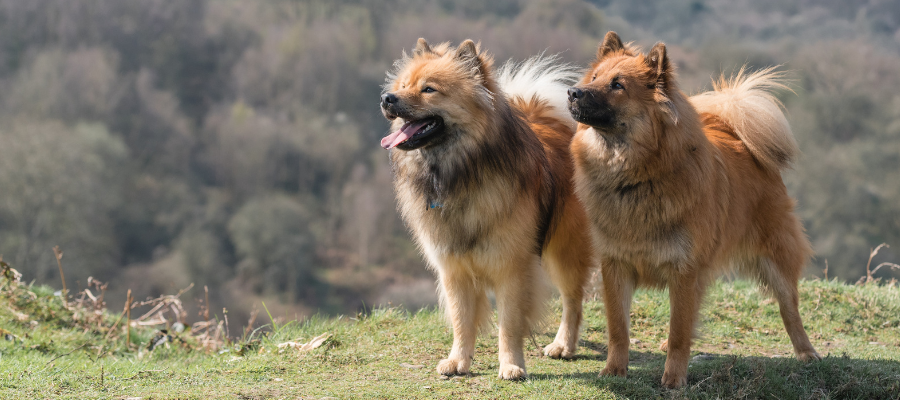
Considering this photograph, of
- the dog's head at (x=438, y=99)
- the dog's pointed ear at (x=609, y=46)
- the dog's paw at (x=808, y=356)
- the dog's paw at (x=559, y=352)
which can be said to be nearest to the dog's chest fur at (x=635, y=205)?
the dog's pointed ear at (x=609, y=46)

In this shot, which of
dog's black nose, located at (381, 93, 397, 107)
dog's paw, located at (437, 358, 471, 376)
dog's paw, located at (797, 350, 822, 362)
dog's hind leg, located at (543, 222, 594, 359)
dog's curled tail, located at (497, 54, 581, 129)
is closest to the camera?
dog's black nose, located at (381, 93, 397, 107)

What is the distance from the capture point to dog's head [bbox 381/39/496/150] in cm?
417

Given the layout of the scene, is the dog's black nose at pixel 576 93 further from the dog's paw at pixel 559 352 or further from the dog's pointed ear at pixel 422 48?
the dog's paw at pixel 559 352

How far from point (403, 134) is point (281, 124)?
63778mm

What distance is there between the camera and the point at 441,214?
4262 mm

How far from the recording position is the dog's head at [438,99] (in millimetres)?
4168

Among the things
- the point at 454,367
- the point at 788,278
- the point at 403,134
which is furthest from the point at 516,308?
the point at 788,278

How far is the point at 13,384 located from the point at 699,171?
13.4 feet

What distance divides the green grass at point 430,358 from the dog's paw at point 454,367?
7 cm

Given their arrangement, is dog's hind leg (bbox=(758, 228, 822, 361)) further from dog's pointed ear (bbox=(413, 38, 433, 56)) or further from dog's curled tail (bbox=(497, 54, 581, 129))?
dog's pointed ear (bbox=(413, 38, 433, 56))

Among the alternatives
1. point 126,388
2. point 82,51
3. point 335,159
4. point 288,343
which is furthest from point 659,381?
point 82,51

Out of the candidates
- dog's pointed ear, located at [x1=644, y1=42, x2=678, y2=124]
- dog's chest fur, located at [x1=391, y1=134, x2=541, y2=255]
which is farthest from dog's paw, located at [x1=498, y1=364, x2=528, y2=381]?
dog's pointed ear, located at [x1=644, y1=42, x2=678, y2=124]

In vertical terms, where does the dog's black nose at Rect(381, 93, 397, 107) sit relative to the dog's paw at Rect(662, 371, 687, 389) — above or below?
above

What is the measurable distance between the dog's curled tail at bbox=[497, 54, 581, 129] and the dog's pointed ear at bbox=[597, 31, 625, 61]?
84 cm
